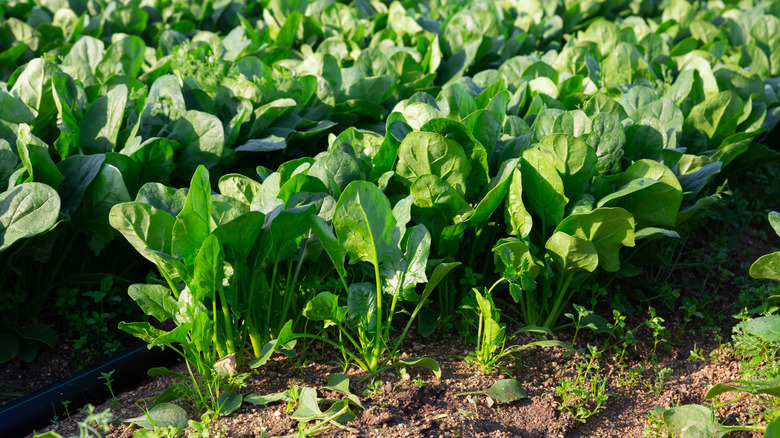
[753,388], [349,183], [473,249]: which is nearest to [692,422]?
[753,388]

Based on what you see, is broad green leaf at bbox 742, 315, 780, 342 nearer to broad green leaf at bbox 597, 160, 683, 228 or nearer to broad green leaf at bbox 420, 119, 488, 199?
broad green leaf at bbox 597, 160, 683, 228

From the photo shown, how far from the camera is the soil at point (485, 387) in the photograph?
1960 mm

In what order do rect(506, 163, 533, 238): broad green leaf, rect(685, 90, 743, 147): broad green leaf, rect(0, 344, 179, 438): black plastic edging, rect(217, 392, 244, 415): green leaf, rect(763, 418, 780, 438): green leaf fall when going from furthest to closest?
rect(685, 90, 743, 147): broad green leaf → rect(506, 163, 533, 238): broad green leaf → rect(0, 344, 179, 438): black plastic edging → rect(217, 392, 244, 415): green leaf → rect(763, 418, 780, 438): green leaf

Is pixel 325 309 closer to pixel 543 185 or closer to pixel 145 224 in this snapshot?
pixel 145 224

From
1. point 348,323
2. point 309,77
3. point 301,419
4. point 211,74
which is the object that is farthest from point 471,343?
point 211,74

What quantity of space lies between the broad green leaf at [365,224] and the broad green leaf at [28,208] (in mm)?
861

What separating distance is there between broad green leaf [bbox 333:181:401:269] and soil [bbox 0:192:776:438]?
40 cm

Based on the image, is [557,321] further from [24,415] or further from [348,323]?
[24,415]

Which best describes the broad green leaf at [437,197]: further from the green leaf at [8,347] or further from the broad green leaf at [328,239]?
the green leaf at [8,347]

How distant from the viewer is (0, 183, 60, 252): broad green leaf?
81.6 inches

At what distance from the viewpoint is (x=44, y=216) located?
208cm

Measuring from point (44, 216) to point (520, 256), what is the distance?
146 cm

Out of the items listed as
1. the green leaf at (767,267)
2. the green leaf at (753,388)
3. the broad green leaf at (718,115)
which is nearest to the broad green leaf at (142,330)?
the green leaf at (753,388)

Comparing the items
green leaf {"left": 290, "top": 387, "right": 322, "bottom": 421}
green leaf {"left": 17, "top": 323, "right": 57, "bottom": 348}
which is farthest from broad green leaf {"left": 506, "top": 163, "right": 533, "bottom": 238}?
green leaf {"left": 17, "top": 323, "right": 57, "bottom": 348}
